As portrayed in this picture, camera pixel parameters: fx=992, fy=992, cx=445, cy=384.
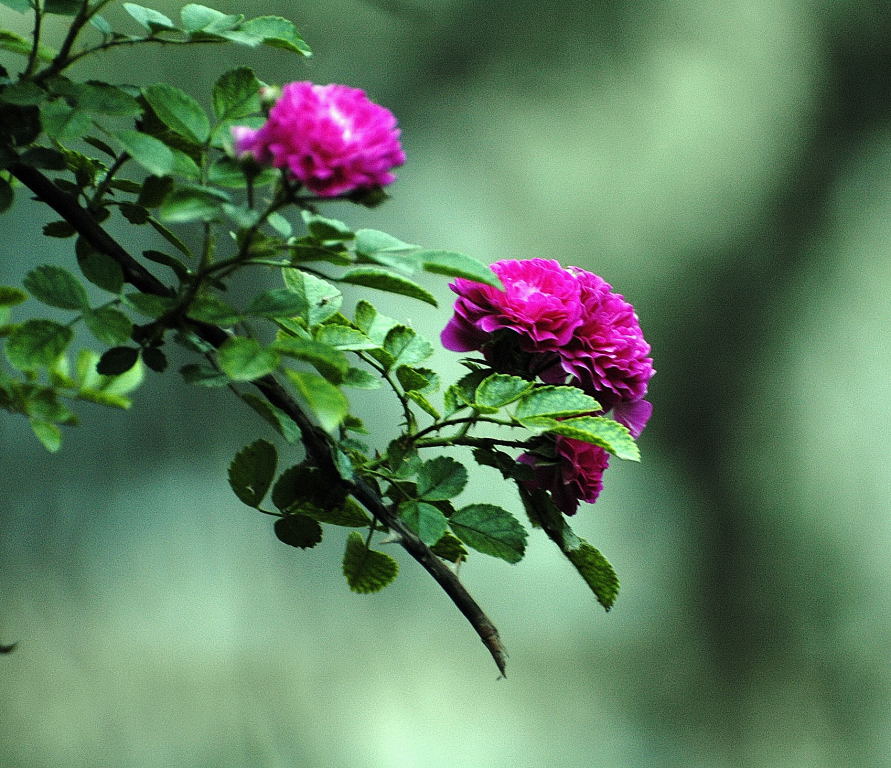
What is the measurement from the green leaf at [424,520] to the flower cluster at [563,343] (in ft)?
0.16

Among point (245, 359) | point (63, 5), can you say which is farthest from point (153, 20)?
point (245, 359)

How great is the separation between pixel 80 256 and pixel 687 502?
968mm

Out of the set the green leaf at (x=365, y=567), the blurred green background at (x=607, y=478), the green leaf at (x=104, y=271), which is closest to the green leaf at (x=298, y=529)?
the green leaf at (x=365, y=567)

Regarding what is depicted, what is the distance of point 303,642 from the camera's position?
104 cm

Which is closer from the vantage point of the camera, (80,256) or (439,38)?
(80,256)

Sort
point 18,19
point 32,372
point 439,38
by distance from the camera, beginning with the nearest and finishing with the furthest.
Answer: point 32,372
point 18,19
point 439,38

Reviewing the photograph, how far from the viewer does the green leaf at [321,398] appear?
0.28 metres

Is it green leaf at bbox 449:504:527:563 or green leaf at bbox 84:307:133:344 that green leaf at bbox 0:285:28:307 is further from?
green leaf at bbox 449:504:527:563

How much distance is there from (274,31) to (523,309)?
13cm

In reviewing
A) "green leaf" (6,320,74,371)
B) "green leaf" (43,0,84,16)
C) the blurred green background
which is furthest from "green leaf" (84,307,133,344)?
the blurred green background

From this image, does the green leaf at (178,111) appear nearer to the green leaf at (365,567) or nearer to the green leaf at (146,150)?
the green leaf at (146,150)

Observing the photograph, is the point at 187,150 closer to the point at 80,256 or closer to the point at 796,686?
the point at 80,256

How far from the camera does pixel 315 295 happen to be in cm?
40

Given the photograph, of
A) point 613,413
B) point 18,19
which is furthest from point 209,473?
point 613,413
